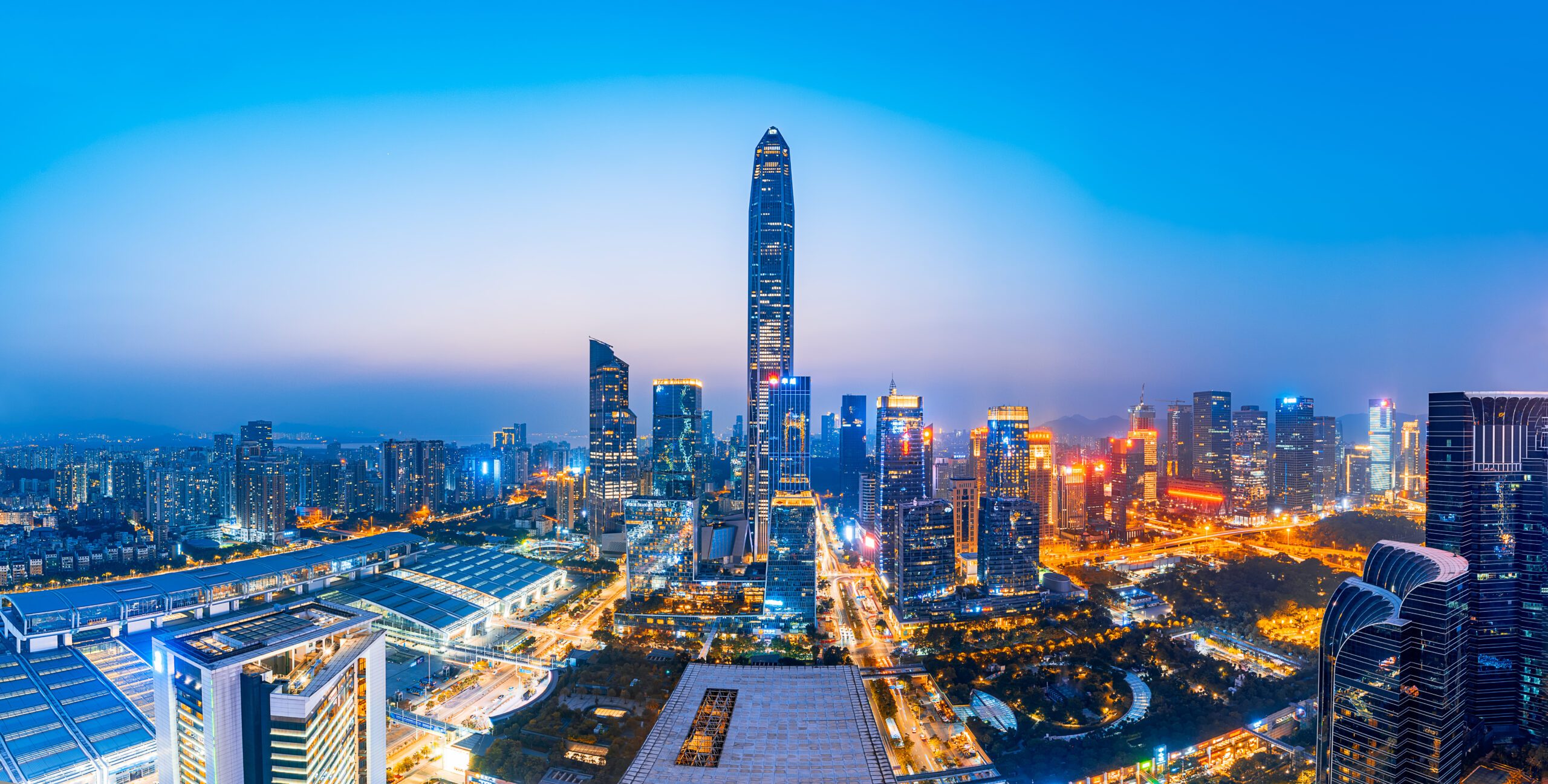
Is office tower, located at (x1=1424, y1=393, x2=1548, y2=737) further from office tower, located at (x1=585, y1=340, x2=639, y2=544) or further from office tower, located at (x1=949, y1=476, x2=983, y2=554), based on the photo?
office tower, located at (x1=585, y1=340, x2=639, y2=544)

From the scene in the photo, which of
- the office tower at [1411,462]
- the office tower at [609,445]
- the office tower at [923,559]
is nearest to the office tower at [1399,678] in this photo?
the office tower at [923,559]

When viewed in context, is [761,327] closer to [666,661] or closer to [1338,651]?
[666,661]

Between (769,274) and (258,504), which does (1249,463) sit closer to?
(769,274)

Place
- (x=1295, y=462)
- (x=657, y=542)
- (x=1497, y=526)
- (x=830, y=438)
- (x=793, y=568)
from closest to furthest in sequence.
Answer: (x=1497, y=526) < (x=793, y=568) < (x=657, y=542) < (x=1295, y=462) < (x=830, y=438)

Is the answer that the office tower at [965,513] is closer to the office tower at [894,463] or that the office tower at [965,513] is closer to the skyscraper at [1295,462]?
the office tower at [894,463]

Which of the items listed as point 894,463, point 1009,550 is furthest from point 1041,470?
point 1009,550

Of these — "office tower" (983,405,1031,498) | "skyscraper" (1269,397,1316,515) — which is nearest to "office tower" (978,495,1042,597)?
"office tower" (983,405,1031,498)
